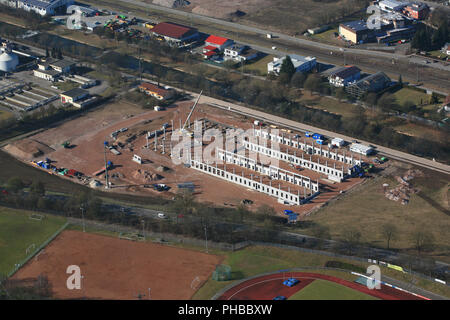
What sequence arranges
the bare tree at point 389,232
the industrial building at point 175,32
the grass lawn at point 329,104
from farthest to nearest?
the industrial building at point 175,32 < the grass lawn at point 329,104 < the bare tree at point 389,232

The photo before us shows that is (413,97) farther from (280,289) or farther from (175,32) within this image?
(280,289)

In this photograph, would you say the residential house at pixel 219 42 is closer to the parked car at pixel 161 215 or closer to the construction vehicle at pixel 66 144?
the construction vehicle at pixel 66 144

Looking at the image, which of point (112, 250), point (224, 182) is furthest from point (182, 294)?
point (224, 182)

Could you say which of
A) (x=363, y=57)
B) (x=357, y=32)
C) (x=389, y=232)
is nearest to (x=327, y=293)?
(x=389, y=232)

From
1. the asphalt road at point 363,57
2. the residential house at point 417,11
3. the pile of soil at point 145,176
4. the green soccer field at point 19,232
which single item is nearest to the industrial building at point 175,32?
the asphalt road at point 363,57

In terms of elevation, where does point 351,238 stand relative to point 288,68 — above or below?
below

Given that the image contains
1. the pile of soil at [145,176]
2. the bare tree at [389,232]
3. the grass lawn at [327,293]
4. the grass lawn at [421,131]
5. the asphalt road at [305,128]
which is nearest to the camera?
the grass lawn at [327,293]

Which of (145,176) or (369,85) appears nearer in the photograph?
(145,176)

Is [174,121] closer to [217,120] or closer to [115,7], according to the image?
[217,120]
